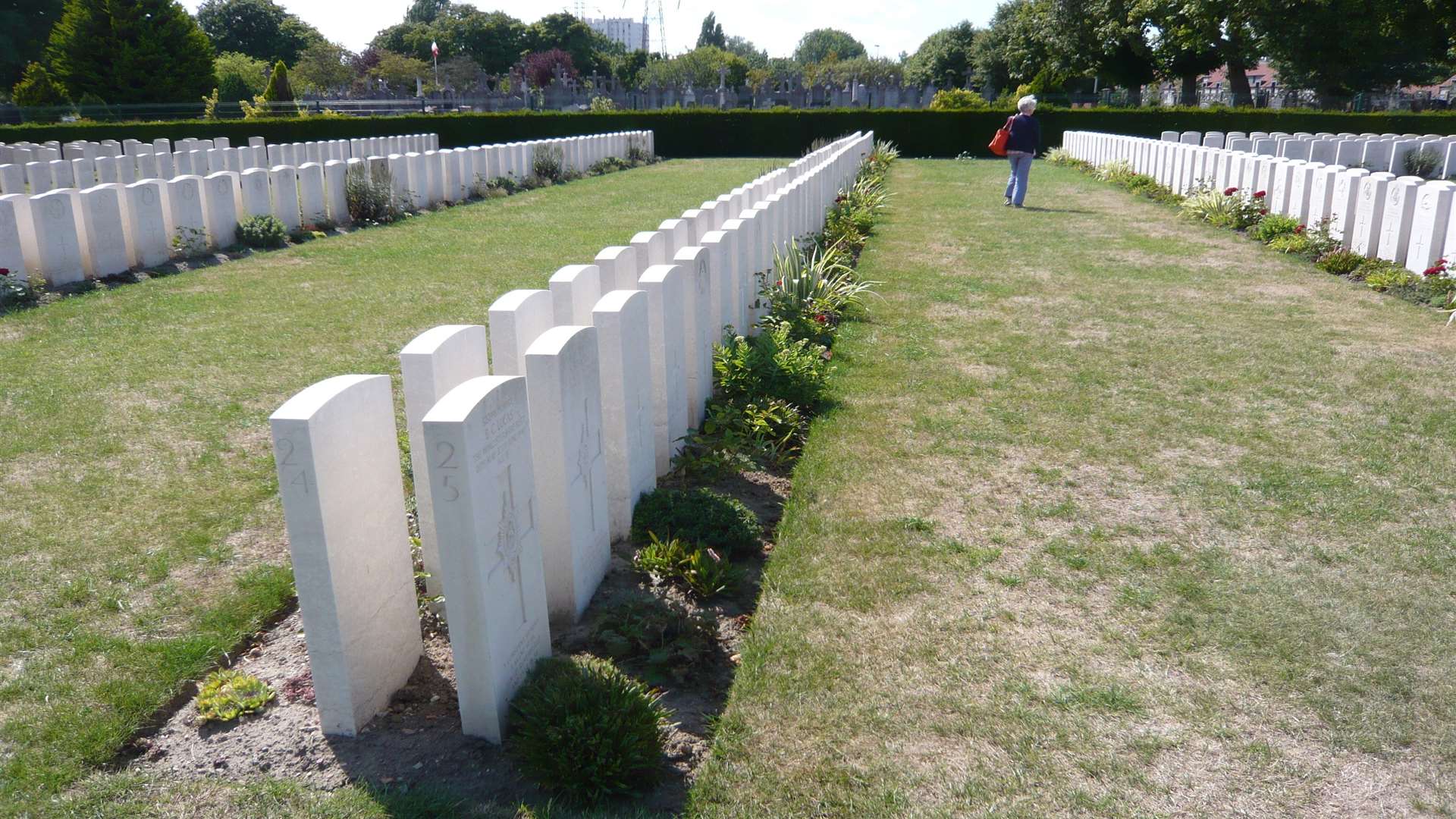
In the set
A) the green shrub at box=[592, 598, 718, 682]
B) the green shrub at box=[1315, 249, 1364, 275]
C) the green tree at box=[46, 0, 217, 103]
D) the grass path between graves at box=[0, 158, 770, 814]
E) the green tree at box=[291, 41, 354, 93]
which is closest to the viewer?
the grass path between graves at box=[0, 158, 770, 814]

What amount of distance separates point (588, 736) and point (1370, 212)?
9.85 m

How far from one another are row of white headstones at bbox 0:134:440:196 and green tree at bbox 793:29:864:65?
139946 mm

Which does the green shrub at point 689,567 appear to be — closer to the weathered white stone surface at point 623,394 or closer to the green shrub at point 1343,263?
the weathered white stone surface at point 623,394

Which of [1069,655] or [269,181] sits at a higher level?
[269,181]

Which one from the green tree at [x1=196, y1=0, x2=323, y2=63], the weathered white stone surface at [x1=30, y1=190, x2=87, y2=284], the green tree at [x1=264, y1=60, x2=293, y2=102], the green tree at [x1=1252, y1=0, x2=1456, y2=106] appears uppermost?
the green tree at [x1=196, y1=0, x2=323, y2=63]

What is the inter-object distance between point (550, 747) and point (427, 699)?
0.56 meters

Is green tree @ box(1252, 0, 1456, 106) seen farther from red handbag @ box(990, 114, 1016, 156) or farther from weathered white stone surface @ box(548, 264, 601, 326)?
weathered white stone surface @ box(548, 264, 601, 326)

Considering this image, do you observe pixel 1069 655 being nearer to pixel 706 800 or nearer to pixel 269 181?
pixel 706 800

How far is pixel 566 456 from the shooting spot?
3.18 metres

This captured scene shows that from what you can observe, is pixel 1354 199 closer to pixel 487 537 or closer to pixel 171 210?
pixel 487 537

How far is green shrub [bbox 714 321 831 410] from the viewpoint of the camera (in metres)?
5.25

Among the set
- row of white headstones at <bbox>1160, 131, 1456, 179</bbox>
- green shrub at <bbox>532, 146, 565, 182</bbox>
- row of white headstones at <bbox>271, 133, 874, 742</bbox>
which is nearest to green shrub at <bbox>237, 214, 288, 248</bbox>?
row of white headstones at <bbox>271, 133, 874, 742</bbox>

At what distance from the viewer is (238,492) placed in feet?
14.3

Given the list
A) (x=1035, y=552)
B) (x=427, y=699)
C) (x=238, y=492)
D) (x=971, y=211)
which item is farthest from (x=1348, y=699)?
(x=971, y=211)
